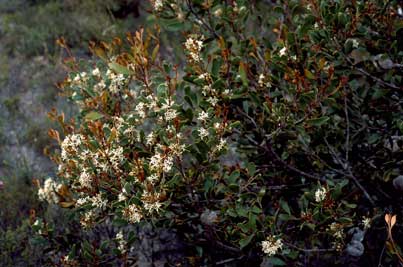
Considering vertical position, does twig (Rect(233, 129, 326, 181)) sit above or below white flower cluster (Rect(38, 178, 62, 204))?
above

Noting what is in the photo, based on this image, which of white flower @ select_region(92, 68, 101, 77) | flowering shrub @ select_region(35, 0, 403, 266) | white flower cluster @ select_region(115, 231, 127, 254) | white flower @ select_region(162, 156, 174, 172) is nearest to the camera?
white flower @ select_region(162, 156, 174, 172)

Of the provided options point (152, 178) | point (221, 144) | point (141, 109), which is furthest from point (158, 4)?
point (152, 178)

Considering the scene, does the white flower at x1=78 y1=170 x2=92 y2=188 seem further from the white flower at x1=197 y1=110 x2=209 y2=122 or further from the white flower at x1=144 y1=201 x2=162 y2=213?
the white flower at x1=197 y1=110 x2=209 y2=122

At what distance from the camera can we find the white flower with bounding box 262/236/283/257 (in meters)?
2.35

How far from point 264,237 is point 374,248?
85 centimetres

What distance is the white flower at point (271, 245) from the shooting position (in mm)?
2348

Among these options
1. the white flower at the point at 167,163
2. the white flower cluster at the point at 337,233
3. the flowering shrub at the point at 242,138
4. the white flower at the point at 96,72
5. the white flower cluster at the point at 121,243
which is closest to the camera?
the white flower at the point at 167,163

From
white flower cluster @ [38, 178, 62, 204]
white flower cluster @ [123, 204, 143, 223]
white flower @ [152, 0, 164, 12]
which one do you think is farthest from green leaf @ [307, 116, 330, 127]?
white flower cluster @ [38, 178, 62, 204]

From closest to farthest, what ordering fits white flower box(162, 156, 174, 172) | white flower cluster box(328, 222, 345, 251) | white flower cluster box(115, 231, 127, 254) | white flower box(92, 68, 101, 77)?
1. white flower box(162, 156, 174, 172)
2. white flower cluster box(328, 222, 345, 251)
3. white flower cluster box(115, 231, 127, 254)
4. white flower box(92, 68, 101, 77)

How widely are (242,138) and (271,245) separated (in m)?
0.66

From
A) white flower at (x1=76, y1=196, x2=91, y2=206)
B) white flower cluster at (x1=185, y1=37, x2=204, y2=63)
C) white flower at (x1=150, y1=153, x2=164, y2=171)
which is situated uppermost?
white flower cluster at (x1=185, y1=37, x2=204, y2=63)

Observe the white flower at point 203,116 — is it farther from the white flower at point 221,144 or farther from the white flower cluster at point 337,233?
the white flower cluster at point 337,233

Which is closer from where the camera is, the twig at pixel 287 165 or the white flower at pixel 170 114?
the white flower at pixel 170 114

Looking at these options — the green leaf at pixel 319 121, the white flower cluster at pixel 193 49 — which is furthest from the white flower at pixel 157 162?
the green leaf at pixel 319 121
